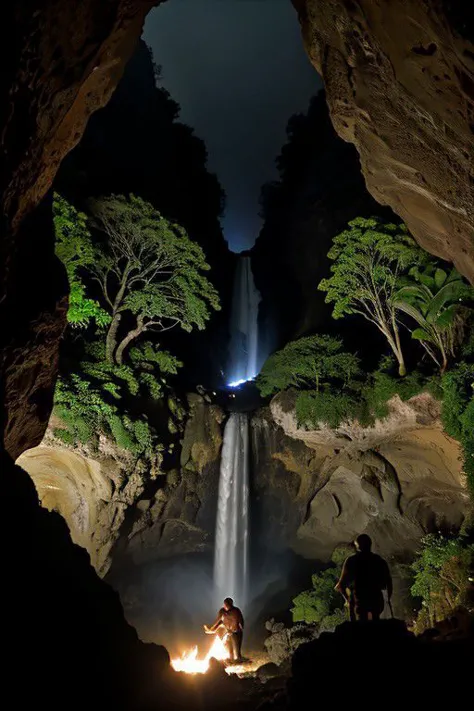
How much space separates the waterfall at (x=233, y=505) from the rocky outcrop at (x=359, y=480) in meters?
0.82

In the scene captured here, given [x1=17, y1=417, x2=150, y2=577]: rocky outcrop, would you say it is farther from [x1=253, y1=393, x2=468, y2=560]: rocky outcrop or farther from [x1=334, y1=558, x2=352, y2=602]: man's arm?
[x1=334, y1=558, x2=352, y2=602]: man's arm

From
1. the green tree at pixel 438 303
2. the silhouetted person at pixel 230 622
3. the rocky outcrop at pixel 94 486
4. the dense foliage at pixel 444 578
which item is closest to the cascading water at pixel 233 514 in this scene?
the rocky outcrop at pixel 94 486

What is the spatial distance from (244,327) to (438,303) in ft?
95.1

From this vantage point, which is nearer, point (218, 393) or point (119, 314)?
point (119, 314)

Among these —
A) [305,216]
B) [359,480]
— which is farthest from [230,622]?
[305,216]

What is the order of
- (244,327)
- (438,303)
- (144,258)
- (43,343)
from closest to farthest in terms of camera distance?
(43,343)
(438,303)
(144,258)
(244,327)

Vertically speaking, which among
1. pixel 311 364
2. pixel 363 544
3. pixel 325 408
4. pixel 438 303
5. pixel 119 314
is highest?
pixel 119 314

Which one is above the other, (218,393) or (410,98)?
(218,393)

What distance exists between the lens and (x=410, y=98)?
16.8 ft

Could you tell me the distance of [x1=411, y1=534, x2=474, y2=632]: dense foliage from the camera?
738 cm

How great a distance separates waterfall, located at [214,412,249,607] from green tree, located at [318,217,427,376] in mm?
7950

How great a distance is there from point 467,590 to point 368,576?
3196mm

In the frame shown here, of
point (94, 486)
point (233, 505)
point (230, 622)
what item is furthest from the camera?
point (233, 505)

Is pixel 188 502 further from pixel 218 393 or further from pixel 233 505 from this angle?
pixel 218 393
